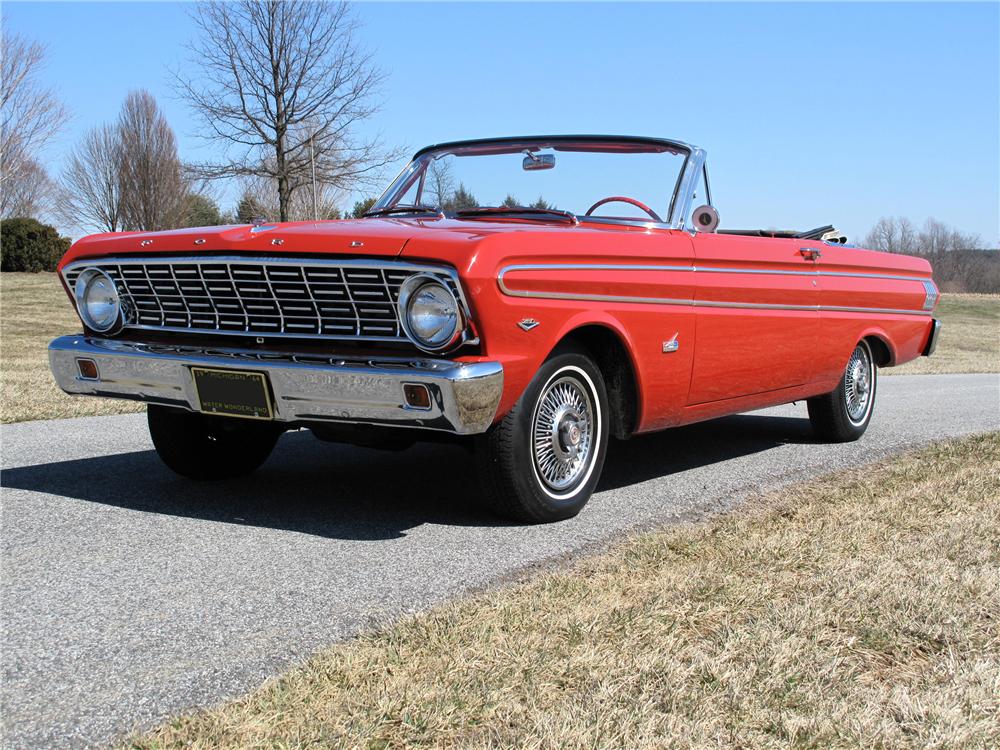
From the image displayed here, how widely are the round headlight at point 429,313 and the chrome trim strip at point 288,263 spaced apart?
0.03 m

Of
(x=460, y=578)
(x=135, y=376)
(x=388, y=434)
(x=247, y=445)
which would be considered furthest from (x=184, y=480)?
(x=460, y=578)

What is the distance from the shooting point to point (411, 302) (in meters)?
3.89

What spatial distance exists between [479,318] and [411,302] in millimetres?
249

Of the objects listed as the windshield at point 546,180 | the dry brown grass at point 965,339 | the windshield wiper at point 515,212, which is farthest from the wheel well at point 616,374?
the dry brown grass at point 965,339

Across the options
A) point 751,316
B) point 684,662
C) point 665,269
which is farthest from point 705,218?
point 684,662

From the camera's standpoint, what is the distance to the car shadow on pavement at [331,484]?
4395 mm

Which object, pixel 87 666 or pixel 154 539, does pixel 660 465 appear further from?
pixel 87 666

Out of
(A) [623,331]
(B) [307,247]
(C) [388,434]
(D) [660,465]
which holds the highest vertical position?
(B) [307,247]

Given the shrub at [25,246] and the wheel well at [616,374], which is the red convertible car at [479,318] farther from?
the shrub at [25,246]

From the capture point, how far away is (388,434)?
14.3 feet

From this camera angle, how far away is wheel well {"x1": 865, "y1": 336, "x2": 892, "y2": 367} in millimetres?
6949

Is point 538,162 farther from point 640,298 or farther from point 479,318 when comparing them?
point 479,318

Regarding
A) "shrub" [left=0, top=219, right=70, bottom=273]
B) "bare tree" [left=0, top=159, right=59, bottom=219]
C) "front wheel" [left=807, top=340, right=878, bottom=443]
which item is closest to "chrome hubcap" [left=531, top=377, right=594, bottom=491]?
"front wheel" [left=807, top=340, right=878, bottom=443]

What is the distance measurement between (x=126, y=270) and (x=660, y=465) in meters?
2.87
